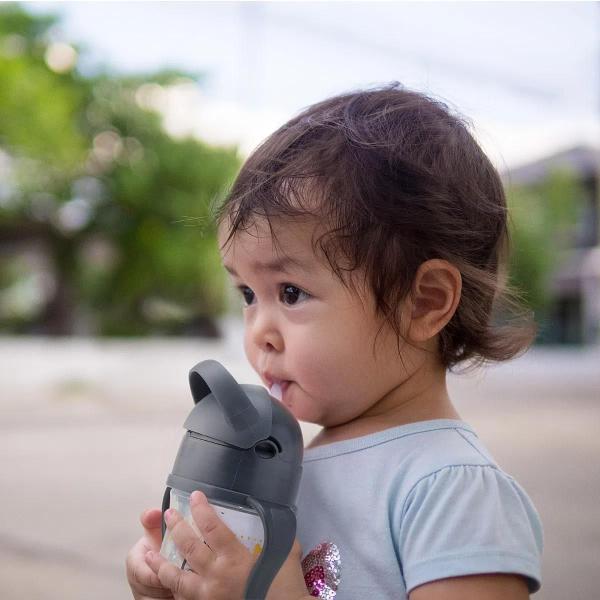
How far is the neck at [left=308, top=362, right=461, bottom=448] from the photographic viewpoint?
81cm

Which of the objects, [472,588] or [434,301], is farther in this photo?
[434,301]

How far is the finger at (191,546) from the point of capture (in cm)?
68

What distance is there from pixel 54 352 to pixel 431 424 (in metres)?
6.50

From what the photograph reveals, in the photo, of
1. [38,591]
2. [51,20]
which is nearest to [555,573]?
[38,591]

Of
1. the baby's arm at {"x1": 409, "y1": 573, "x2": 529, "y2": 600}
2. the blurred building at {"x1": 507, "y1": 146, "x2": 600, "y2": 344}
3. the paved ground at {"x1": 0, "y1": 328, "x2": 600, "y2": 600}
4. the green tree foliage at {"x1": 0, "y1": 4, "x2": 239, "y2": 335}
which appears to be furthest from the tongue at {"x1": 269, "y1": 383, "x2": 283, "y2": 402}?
the blurred building at {"x1": 507, "y1": 146, "x2": 600, "y2": 344}

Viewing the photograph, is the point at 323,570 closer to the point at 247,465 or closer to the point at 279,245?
the point at 247,465

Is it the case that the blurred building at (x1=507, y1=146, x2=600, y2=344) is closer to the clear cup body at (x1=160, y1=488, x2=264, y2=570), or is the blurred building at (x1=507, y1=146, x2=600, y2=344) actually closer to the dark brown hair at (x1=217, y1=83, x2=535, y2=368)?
the dark brown hair at (x1=217, y1=83, x2=535, y2=368)

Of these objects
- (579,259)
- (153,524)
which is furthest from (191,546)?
(579,259)

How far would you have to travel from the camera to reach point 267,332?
79 cm

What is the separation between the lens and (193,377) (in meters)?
0.72

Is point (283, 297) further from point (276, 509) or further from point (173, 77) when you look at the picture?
point (173, 77)

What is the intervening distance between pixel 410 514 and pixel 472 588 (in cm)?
8

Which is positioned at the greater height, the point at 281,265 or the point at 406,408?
the point at 281,265

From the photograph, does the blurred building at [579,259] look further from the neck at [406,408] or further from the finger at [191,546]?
the finger at [191,546]
